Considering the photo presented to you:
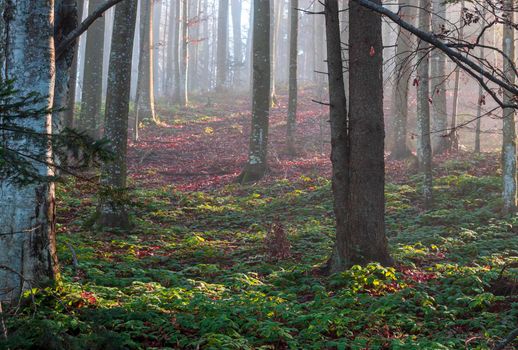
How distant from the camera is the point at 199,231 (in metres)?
11.6

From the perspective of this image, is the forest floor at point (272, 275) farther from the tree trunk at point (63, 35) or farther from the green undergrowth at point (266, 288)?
the tree trunk at point (63, 35)

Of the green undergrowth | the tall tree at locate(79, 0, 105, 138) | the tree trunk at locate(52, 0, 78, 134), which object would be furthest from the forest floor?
the tall tree at locate(79, 0, 105, 138)

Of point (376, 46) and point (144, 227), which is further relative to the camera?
point (144, 227)

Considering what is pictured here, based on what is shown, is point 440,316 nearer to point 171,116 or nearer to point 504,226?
point 504,226

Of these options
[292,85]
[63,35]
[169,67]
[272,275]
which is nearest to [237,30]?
[169,67]

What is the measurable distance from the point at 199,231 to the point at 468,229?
5.80 m

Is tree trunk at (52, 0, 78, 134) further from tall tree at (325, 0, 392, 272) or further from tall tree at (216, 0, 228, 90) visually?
tall tree at (216, 0, 228, 90)

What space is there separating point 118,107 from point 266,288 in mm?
5767

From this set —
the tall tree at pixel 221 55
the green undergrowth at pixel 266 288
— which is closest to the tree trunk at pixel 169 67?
the tall tree at pixel 221 55

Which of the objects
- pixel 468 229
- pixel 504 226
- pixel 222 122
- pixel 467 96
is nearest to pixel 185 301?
pixel 468 229

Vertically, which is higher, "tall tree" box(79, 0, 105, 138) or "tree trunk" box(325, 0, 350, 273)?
"tall tree" box(79, 0, 105, 138)

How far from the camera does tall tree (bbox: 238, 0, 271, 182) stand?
17328 mm

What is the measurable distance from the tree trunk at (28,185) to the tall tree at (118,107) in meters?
5.33

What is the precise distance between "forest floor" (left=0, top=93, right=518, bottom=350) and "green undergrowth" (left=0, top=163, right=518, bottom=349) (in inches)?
0.9
